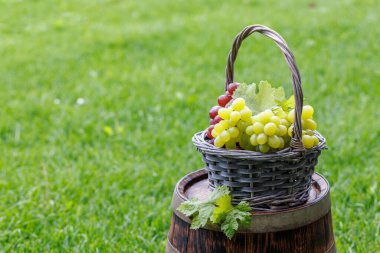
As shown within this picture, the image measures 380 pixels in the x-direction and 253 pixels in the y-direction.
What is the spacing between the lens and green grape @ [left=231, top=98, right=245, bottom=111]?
200cm

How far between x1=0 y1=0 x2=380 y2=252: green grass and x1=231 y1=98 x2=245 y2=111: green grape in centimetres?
61

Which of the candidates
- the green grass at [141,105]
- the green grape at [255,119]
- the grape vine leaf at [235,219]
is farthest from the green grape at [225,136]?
the green grass at [141,105]

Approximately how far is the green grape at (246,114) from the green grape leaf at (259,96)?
0.12 metres

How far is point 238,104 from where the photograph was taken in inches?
78.8

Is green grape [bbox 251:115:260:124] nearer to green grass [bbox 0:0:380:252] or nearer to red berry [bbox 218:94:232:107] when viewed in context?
red berry [bbox 218:94:232:107]

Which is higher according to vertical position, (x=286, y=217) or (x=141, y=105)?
(x=286, y=217)

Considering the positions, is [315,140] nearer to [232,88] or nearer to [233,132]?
[233,132]

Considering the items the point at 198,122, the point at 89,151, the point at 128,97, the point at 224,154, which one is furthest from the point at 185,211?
the point at 128,97

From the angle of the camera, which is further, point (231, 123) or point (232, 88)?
point (232, 88)

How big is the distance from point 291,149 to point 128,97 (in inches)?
142

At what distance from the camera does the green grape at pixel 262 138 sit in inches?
75.9

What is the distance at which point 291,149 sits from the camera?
1.95m

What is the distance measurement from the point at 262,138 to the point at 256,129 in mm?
49

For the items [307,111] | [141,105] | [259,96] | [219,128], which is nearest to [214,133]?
[219,128]
